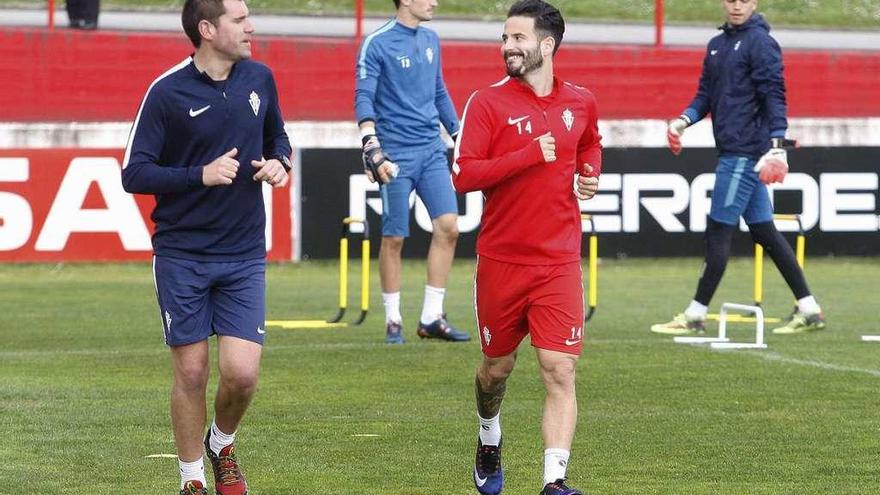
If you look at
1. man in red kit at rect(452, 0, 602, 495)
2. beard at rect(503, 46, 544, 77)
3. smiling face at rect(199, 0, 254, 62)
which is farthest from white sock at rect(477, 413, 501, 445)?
smiling face at rect(199, 0, 254, 62)

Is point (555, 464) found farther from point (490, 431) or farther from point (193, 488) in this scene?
point (193, 488)

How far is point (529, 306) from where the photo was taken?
23.6 ft

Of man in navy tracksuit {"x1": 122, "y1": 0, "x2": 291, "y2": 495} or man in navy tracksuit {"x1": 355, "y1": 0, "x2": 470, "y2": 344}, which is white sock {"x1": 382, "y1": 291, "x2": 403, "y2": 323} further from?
man in navy tracksuit {"x1": 122, "y1": 0, "x2": 291, "y2": 495}

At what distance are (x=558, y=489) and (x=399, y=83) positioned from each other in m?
5.67

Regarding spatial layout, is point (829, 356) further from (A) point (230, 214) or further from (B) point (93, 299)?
(B) point (93, 299)

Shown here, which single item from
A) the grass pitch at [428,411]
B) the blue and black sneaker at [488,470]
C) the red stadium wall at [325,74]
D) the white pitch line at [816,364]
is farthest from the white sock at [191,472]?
the red stadium wall at [325,74]

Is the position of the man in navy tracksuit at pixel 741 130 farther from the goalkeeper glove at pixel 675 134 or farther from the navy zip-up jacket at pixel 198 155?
→ the navy zip-up jacket at pixel 198 155

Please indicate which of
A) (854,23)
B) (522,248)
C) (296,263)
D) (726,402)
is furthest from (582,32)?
(522,248)

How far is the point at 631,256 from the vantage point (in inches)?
727

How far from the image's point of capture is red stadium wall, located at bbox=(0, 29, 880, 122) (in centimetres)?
1809

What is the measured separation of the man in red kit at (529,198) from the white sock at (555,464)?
0.65ft

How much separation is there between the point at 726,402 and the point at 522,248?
8.86ft

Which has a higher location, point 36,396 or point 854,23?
point 854,23

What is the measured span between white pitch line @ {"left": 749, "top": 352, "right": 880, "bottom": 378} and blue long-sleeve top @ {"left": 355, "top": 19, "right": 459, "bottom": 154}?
2.54 m
